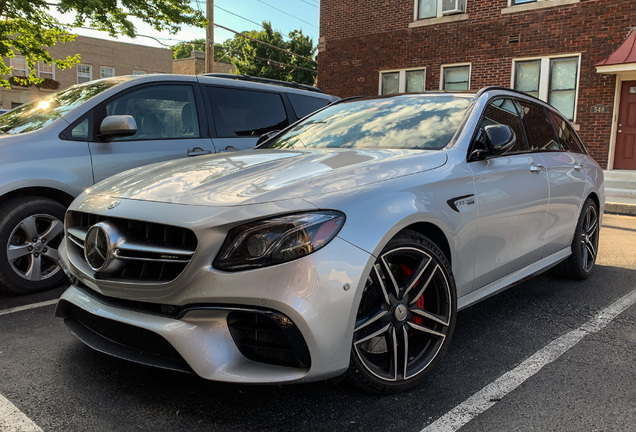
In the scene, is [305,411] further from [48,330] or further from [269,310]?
[48,330]

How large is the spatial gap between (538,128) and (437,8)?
42.0 feet

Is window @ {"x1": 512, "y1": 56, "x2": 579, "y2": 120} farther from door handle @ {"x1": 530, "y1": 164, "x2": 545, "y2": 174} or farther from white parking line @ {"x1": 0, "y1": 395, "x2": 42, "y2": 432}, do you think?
white parking line @ {"x1": 0, "y1": 395, "x2": 42, "y2": 432}

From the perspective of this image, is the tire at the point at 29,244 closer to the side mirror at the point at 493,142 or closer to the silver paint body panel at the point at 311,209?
the silver paint body panel at the point at 311,209

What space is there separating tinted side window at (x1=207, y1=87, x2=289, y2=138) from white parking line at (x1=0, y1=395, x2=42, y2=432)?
3229 mm

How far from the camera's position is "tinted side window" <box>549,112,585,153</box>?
4.57 m

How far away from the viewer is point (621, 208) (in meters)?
10.3

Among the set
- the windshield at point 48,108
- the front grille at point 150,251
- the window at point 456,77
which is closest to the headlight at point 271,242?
the front grille at point 150,251

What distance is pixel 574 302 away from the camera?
409 centimetres

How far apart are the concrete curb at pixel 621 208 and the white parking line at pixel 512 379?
24.4 ft

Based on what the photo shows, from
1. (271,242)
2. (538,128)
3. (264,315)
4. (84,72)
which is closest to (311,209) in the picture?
(271,242)

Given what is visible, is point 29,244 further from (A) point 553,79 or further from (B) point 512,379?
(A) point 553,79

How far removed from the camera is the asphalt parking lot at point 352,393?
2234 millimetres

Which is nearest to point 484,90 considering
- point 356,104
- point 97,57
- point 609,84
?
point 356,104

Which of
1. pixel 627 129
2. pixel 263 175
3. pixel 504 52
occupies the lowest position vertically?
pixel 263 175
